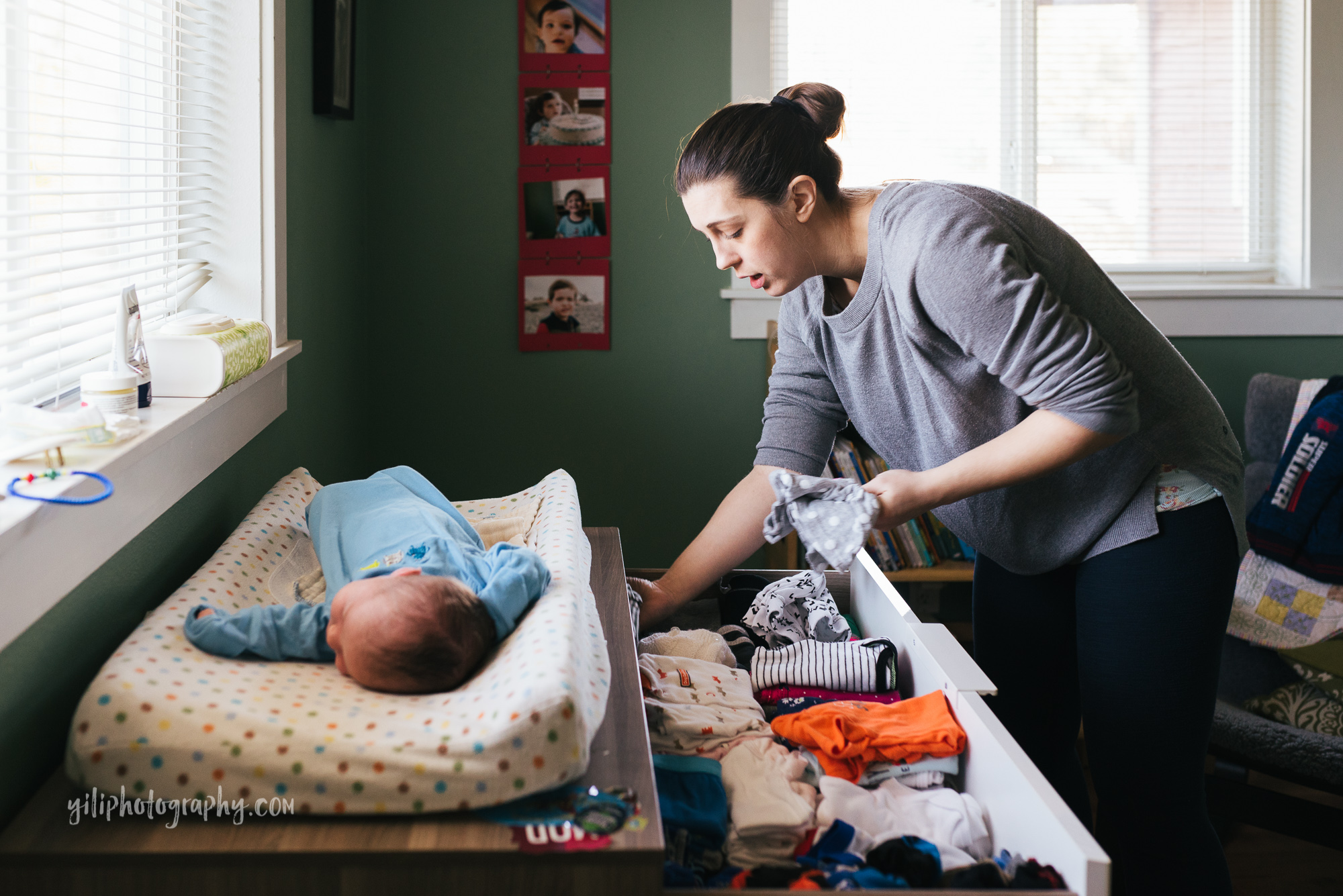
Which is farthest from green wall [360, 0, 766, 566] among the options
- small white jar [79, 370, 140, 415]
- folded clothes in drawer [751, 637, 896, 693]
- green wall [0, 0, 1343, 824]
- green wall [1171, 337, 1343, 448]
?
small white jar [79, 370, 140, 415]

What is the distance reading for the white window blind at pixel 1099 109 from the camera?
8.97 ft

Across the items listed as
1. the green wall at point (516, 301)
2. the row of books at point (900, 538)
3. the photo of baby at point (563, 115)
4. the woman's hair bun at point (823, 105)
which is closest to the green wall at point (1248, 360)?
the row of books at point (900, 538)

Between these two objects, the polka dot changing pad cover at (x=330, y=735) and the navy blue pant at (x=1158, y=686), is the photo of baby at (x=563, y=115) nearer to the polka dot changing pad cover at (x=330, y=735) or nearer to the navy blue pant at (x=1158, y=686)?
the navy blue pant at (x=1158, y=686)

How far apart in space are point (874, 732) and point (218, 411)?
3.07 ft

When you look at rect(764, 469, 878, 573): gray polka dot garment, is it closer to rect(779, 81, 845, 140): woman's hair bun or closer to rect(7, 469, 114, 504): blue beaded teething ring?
rect(779, 81, 845, 140): woman's hair bun

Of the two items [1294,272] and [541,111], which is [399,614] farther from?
[1294,272]

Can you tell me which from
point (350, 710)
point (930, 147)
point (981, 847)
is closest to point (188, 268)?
point (350, 710)

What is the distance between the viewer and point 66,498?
85 cm

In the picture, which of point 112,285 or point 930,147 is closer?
point 112,285

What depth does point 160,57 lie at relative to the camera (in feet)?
4.90

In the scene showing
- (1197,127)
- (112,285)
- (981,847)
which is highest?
(1197,127)

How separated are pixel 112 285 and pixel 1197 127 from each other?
275 centimetres

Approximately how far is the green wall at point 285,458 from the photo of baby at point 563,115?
43 centimetres

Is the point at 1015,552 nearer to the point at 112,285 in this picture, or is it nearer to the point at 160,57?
the point at 112,285
